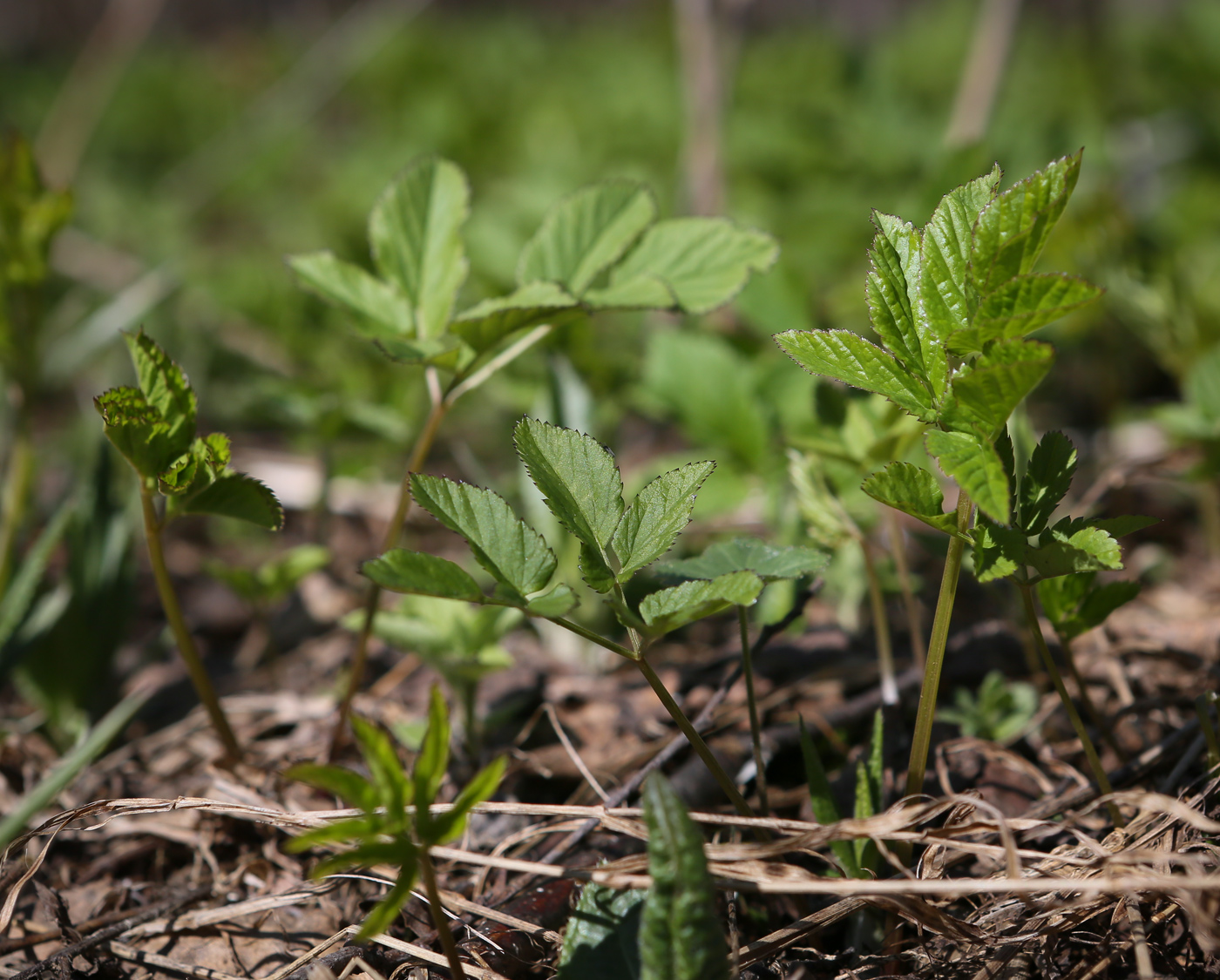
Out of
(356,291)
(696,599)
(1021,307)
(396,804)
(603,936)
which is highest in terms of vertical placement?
(356,291)

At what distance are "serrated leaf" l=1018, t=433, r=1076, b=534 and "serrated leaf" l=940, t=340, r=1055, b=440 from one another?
98mm

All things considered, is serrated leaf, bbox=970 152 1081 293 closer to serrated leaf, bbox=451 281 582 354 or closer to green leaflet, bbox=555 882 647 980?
serrated leaf, bbox=451 281 582 354

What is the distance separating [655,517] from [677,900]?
34 centimetres

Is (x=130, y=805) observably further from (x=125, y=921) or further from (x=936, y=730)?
(x=936, y=730)

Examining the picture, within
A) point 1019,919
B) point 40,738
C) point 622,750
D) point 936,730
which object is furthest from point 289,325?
point 1019,919

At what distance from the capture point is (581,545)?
0.85 m

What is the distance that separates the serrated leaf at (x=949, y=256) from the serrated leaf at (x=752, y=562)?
24 cm

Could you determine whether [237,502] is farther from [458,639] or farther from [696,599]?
[696,599]

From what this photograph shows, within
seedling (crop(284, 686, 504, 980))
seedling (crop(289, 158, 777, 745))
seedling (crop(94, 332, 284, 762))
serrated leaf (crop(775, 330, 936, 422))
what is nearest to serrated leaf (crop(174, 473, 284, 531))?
seedling (crop(94, 332, 284, 762))

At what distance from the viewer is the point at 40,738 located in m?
1.39

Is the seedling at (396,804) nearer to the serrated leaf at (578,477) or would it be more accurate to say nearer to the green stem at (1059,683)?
the serrated leaf at (578,477)

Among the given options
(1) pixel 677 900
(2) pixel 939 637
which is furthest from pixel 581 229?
(1) pixel 677 900

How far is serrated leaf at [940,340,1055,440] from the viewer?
2.31 feet

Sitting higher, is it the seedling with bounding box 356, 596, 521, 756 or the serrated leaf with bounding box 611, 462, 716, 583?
the serrated leaf with bounding box 611, 462, 716, 583
